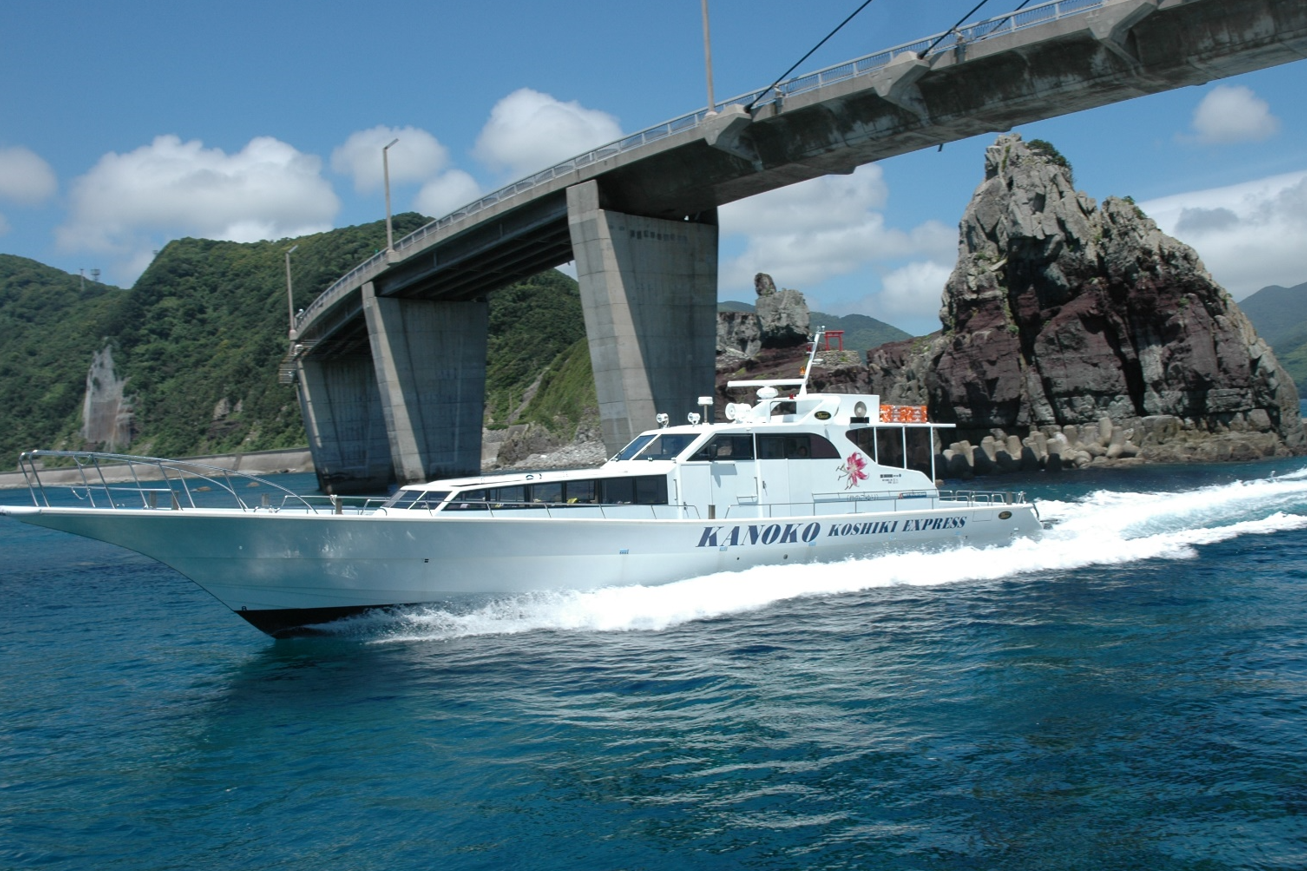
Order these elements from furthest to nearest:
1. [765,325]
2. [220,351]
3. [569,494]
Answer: [220,351], [765,325], [569,494]

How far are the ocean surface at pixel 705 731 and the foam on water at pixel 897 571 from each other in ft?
0.30

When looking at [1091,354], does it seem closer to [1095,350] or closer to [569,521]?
[1095,350]

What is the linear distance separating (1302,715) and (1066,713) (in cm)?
240

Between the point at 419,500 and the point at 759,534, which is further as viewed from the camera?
the point at 759,534

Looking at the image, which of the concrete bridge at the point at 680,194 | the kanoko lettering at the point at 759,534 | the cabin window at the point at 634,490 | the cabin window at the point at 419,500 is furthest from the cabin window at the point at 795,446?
the concrete bridge at the point at 680,194

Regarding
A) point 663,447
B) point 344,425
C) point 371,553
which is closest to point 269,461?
point 344,425

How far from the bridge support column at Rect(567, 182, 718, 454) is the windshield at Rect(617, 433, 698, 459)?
1506 centimetres

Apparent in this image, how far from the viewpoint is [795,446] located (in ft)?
66.3

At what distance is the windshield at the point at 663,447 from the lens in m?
19.0

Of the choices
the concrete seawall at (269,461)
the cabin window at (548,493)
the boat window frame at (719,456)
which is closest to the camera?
the cabin window at (548,493)

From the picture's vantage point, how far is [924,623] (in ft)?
51.8

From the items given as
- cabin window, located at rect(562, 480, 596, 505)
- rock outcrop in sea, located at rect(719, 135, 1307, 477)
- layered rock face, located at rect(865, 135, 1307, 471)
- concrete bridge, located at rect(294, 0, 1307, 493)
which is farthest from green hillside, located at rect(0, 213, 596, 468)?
cabin window, located at rect(562, 480, 596, 505)

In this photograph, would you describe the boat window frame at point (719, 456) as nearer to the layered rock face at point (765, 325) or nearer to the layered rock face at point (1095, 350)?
the layered rock face at point (1095, 350)

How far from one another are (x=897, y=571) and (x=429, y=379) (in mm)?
39217
